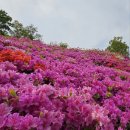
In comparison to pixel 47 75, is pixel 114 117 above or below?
below

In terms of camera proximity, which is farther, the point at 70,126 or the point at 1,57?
the point at 1,57

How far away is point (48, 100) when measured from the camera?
5.11 meters

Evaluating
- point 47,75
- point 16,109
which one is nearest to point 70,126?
point 16,109

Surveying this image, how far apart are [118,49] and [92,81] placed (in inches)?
1841

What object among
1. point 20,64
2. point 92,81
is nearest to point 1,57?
point 20,64

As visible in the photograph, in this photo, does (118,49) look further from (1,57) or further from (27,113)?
(27,113)

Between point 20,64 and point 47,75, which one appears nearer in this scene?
point 47,75

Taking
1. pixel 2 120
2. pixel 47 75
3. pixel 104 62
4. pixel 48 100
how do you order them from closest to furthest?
pixel 2 120 < pixel 48 100 < pixel 47 75 < pixel 104 62

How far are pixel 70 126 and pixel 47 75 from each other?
3115 mm

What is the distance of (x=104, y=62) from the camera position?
1922 centimetres

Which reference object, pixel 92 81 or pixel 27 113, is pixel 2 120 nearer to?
pixel 27 113

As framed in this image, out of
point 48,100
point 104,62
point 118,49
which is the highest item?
point 118,49

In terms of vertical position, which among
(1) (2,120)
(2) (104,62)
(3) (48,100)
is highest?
(2) (104,62)

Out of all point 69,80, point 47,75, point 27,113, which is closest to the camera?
point 27,113
